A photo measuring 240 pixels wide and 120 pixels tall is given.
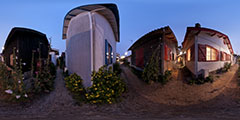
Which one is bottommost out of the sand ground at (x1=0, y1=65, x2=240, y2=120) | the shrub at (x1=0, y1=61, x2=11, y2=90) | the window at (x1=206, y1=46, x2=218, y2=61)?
the sand ground at (x1=0, y1=65, x2=240, y2=120)

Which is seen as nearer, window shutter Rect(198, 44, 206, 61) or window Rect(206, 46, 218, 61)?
window shutter Rect(198, 44, 206, 61)

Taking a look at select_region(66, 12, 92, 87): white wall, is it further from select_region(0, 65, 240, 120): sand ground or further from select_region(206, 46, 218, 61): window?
select_region(206, 46, 218, 61): window

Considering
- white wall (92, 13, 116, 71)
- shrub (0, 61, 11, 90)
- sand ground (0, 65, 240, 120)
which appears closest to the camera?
sand ground (0, 65, 240, 120)

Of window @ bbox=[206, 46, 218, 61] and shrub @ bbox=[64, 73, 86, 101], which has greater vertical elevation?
window @ bbox=[206, 46, 218, 61]

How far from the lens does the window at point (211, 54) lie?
8227 millimetres

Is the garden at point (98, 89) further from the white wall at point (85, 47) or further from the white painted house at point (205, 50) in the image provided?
the white painted house at point (205, 50)

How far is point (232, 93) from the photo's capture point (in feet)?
16.6

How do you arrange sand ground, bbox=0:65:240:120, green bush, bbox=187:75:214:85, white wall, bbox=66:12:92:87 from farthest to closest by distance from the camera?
1. green bush, bbox=187:75:214:85
2. white wall, bbox=66:12:92:87
3. sand ground, bbox=0:65:240:120

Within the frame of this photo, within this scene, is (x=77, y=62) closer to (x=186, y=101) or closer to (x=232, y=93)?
(x=186, y=101)

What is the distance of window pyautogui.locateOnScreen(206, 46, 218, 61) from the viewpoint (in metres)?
8.23

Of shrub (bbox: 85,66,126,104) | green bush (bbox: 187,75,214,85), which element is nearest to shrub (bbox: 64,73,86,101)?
shrub (bbox: 85,66,126,104)

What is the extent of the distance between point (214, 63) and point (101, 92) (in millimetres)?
9427

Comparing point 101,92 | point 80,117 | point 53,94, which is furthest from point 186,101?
point 53,94

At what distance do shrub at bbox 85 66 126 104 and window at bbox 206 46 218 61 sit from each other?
7.73 m
